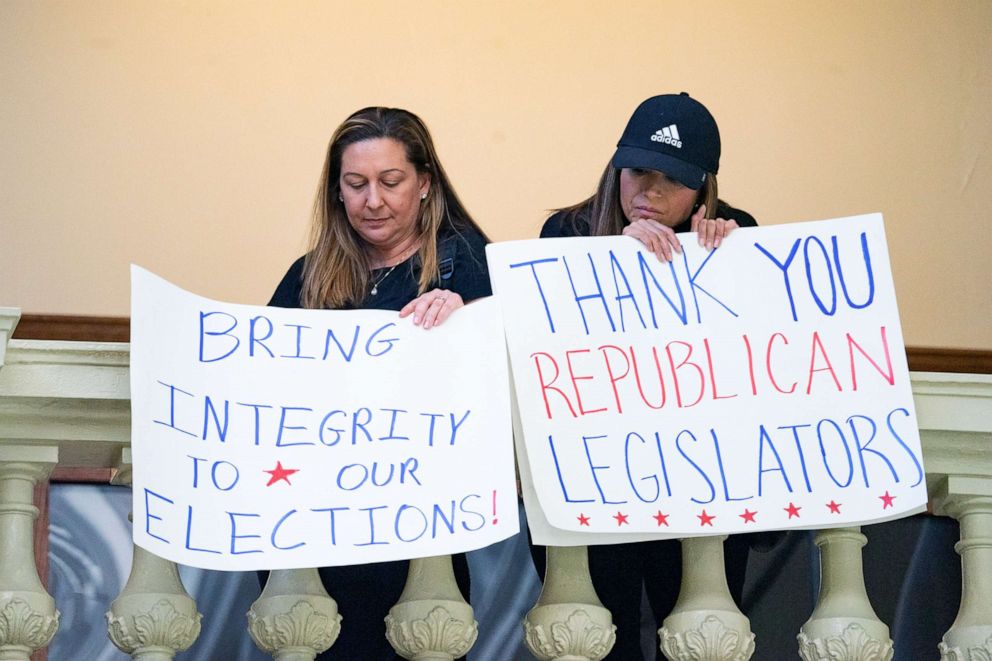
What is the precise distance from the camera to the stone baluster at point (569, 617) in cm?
211

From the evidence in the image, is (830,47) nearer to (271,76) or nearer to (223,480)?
(271,76)

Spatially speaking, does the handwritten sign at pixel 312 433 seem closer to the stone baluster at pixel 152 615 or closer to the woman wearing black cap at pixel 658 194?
the stone baluster at pixel 152 615

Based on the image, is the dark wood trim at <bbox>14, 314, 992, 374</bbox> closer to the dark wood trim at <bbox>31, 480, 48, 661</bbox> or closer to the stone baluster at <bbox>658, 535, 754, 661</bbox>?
the dark wood trim at <bbox>31, 480, 48, 661</bbox>

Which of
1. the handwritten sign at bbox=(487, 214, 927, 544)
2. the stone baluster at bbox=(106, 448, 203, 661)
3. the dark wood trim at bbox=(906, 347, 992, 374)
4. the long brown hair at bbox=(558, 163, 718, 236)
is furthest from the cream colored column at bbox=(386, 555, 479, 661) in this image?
the dark wood trim at bbox=(906, 347, 992, 374)

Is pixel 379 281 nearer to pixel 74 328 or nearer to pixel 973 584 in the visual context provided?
pixel 973 584

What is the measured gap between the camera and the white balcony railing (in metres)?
2.08

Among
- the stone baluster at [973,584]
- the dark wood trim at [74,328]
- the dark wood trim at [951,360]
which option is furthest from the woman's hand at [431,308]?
the dark wood trim at [74,328]

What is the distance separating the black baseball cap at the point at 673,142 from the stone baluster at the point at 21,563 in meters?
0.95

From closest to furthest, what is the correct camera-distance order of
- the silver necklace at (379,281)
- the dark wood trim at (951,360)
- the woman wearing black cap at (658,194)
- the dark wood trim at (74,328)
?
the woman wearing black cap at (658,194) < the silver necklace at (379,281) < the dark wood trim at (951,360) < the dark wood trim at (74,328)

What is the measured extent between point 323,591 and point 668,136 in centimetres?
89

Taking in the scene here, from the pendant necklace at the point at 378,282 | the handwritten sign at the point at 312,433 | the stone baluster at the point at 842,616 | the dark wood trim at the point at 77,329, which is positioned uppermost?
the dark wood trim at the point at 77,329

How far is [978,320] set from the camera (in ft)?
13.3

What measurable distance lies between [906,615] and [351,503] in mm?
1467

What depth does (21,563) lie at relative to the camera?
2.10 meters
